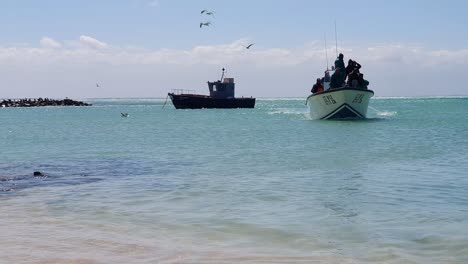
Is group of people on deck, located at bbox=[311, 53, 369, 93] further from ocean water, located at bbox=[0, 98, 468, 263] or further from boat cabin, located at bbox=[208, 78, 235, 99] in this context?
boat cabin, located at bbox=[208, 78, 235, 99]

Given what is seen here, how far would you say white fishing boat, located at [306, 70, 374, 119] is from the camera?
130 ft

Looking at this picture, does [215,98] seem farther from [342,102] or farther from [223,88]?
[342,102]

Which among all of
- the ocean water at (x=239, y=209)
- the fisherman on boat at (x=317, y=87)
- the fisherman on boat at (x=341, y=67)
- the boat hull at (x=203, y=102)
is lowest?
the ocean water at (x=239, y=209)

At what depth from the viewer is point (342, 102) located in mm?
40719

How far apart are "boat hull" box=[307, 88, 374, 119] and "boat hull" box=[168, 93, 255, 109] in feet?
148

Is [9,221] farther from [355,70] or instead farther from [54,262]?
[355,70]

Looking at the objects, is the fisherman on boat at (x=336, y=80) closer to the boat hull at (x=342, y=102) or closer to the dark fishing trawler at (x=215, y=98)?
the boat hull at (x=342, y=102)

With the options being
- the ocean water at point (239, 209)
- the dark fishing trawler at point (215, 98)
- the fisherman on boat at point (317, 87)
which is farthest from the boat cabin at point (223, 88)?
the ocean water at point (239, 209)

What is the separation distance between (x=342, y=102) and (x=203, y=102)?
162ft

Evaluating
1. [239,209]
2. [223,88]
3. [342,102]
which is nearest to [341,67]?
[342,102]

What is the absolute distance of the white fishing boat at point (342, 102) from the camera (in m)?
39.7

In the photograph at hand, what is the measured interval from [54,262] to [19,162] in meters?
15.4

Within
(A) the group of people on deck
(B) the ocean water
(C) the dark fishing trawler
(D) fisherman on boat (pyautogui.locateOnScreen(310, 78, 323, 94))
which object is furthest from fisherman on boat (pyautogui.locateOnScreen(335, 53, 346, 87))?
→ (C) the dark fishing trawler

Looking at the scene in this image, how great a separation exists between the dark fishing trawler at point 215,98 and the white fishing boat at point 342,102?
143 ft
